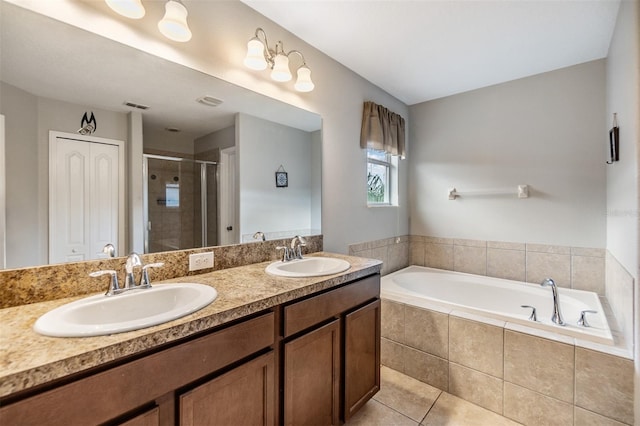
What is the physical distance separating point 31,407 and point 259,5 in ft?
6.66

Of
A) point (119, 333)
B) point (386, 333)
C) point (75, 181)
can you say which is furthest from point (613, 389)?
point (75, 181)

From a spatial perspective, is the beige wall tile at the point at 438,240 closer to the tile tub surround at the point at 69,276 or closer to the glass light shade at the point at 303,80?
the glass light shade at the point at 303,80

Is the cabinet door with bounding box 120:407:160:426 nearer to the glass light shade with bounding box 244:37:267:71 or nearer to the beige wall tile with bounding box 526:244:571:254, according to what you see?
the glass light shade with bounding box 244:37:267:71

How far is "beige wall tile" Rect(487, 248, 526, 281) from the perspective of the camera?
269cm

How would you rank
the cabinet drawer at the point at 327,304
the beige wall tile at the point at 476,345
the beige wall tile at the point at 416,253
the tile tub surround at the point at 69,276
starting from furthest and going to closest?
1. the beige wall tile at the point at 416,253
2. the beige wall tile at the point at 476,345
3. the cabinet drawer at the point at 327,304
4. the tile tub surround at the point at 69,276

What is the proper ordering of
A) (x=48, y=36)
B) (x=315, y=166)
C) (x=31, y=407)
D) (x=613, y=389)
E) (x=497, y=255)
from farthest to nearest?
1. (x=497, y=255)
2. (x=315, y=166)
3. (x=613, y=389)
4. (x=48, y=36)
5. (x=31, y=407)

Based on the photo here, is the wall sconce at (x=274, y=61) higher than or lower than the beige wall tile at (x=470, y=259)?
higher

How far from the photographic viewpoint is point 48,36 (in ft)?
3.59

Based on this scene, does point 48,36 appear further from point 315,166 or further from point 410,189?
point 410,189

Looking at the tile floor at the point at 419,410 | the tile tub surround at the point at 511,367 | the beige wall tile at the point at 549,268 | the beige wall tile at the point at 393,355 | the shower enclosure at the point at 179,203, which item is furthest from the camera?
the beige wall tile at the point at 549,268

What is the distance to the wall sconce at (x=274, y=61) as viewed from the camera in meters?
1.61

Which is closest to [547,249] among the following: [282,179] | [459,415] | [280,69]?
[459,415]

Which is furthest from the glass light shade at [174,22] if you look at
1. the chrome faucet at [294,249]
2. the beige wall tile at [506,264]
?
the beige wall tile at [506,264]

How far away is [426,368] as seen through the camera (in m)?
2.06
